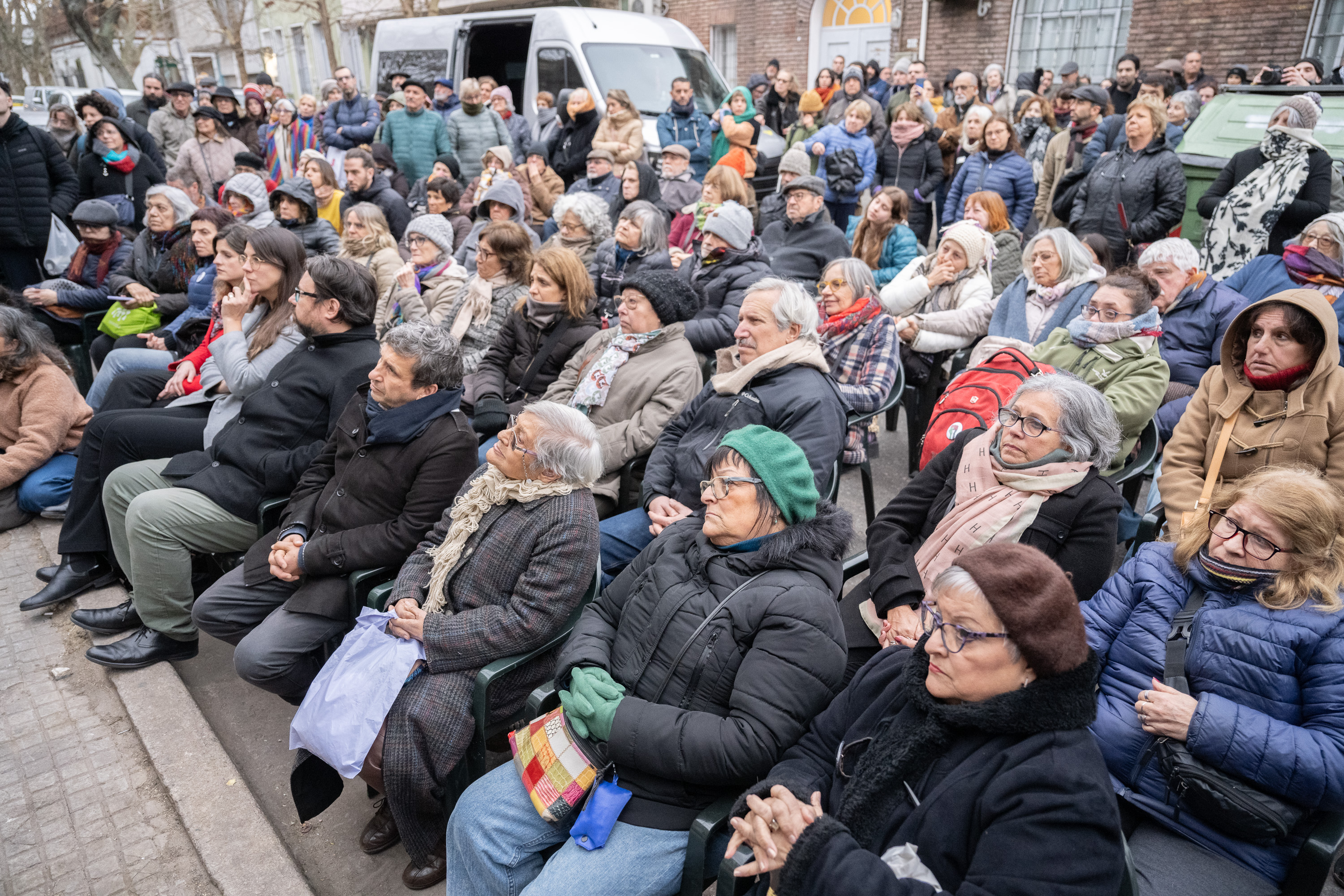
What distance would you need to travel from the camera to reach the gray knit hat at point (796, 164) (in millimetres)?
7320

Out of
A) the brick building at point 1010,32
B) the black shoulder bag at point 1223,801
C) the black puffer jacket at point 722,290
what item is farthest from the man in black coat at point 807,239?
the brick building at point 1010,32

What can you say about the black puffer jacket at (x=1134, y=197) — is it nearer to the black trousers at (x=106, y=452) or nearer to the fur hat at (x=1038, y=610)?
the fur hat at (x=1038, y=610)

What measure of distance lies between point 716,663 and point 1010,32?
1518 centimetres

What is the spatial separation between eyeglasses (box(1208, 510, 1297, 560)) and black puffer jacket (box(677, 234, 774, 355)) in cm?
Result: 291

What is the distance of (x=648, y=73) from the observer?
446 inches

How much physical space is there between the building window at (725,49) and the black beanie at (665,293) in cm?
1678

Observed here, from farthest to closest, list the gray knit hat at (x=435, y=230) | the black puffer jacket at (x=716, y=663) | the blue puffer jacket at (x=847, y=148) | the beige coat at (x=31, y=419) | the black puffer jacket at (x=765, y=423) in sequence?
the blue puffer jacket at (x=847, y=148)
the gray knit hat at (x=435, y=230)
the beige coat at (x=31, y=419)
the black puffer jacket at (x=765, y=423)
the black puffer jacket at (x=716, y=663)

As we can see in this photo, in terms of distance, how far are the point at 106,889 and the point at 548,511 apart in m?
1.85

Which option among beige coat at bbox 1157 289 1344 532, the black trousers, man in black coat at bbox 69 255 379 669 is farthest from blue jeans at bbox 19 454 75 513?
beige coat at bbox 1157 289 1344 532

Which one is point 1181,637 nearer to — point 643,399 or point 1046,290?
point 643,399

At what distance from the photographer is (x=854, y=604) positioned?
3164 mm

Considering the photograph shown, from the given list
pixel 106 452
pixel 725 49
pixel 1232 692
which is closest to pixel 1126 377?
pixel 1232 692

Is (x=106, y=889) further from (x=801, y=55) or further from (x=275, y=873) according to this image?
(x=801, y=55)

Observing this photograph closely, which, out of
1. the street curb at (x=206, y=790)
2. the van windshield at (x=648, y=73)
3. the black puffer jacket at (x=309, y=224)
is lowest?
the street curb at (x=206, y=790)
